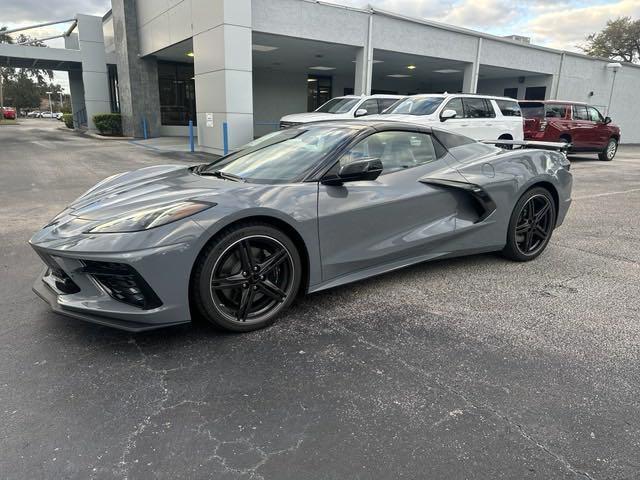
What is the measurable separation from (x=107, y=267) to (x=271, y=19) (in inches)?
556

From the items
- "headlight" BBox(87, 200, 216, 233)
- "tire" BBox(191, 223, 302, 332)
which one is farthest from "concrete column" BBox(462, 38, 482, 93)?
"headlight" BBox(87, 200, 216, 233)

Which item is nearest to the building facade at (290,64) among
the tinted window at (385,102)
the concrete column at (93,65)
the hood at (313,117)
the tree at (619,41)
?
the concrete column at (93,65)

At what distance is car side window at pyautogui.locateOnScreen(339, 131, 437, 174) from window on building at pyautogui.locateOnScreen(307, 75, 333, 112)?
2494 centimetres

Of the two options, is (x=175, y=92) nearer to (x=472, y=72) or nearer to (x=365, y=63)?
(x=365, y=63)

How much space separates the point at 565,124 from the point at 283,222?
559 inches

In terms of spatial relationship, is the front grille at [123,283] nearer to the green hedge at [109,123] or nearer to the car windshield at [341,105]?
the car windshield at [341,105]

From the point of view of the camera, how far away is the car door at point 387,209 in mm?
3230

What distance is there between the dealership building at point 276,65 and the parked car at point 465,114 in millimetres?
5513

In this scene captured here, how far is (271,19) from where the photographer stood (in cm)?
1467

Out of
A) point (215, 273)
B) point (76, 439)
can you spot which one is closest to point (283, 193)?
point (215, 273)

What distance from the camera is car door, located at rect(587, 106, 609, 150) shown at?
15.1m

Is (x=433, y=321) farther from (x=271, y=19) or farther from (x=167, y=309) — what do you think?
(x=271, y=19)

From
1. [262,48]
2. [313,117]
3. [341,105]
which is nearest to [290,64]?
[262,48]

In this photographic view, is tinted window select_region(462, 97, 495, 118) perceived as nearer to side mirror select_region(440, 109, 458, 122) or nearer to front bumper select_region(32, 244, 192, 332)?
side mirror select_region(440, 109, 458, 122)
